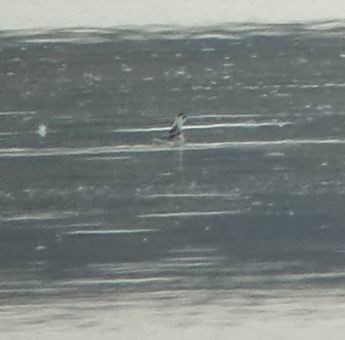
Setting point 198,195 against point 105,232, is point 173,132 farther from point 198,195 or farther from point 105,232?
point 105,232

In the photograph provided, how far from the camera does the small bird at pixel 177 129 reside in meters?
2.87

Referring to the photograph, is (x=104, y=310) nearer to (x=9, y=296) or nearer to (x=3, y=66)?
(x=9, y=296)

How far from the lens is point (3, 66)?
3.18 meters

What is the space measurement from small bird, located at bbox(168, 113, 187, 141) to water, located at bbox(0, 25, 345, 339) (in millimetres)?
21

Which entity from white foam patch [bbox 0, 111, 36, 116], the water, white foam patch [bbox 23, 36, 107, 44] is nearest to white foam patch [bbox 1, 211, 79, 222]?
the water

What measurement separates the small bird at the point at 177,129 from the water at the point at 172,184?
0.02 m

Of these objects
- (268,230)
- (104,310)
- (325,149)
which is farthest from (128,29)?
(104,310)

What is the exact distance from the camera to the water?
2.36 metres

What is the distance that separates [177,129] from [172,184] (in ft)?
0.62

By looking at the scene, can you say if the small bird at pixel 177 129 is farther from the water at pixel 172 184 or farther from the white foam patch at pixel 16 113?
the white foam patch at pixel 16 113

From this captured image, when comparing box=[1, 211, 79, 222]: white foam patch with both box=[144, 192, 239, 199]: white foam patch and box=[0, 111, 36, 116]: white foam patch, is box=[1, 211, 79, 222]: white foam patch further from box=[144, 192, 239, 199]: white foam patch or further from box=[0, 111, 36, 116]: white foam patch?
box=[0, 111, 36, 116]: white foam patch

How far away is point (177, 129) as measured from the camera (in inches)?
114

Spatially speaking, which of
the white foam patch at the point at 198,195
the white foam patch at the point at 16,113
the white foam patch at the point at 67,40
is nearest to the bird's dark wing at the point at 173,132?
the white foam patch at the point at 198,195

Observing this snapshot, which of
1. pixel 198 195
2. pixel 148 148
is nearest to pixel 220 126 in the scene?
pixel 148 148
